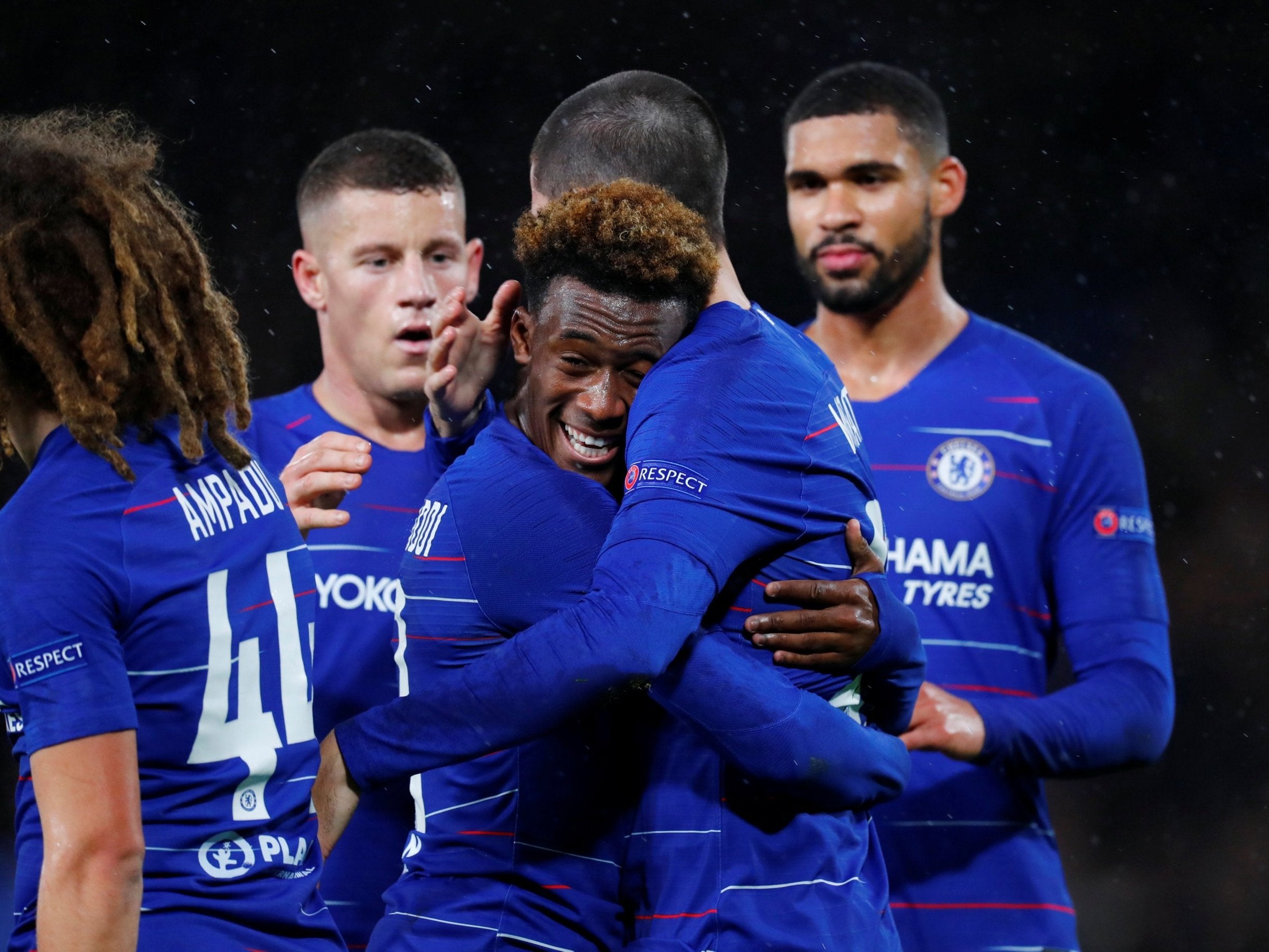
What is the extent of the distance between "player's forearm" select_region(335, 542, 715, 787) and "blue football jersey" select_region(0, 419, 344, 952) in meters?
0.20

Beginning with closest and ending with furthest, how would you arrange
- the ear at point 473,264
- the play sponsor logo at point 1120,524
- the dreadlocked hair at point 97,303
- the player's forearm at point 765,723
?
1. the dreadlocked hair at point 97,303
2. the player's forearm at point 765,723
3. the play sponsor logo at point 1120,524
4. the ear at point 473,264

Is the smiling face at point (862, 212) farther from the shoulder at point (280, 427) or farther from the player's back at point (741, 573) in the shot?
the player's back at point (741, 573)

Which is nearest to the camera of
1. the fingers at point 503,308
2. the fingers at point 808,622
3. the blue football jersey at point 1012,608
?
the fingers at point 808,622

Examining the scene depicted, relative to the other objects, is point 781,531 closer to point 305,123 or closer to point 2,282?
point 2,282

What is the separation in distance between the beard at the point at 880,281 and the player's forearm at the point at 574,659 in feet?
6.67

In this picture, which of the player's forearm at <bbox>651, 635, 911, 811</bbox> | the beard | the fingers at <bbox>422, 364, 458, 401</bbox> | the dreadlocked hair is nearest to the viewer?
the dreadlocked hair

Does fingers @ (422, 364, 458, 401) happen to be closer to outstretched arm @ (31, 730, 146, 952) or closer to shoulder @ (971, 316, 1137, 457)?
outstretched arm @ (31, 730, 146, 952)

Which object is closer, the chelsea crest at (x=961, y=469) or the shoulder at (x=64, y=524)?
the shoulder at (x=64, y=524)

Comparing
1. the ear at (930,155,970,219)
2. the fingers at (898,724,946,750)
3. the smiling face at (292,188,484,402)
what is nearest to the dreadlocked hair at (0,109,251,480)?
the fingers at (898,724,946,750)

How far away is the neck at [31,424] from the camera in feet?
5.50

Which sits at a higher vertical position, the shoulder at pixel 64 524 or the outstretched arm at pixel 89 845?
the shoulder at pixel 64 524

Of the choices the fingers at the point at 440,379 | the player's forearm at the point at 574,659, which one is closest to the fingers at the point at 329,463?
the fingers at the point at 440,379

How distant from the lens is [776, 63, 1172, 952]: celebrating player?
308 centimetres

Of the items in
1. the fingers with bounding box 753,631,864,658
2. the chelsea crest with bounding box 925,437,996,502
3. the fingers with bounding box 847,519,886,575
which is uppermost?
the chelsea crest with bounding box 925,437,996,502
